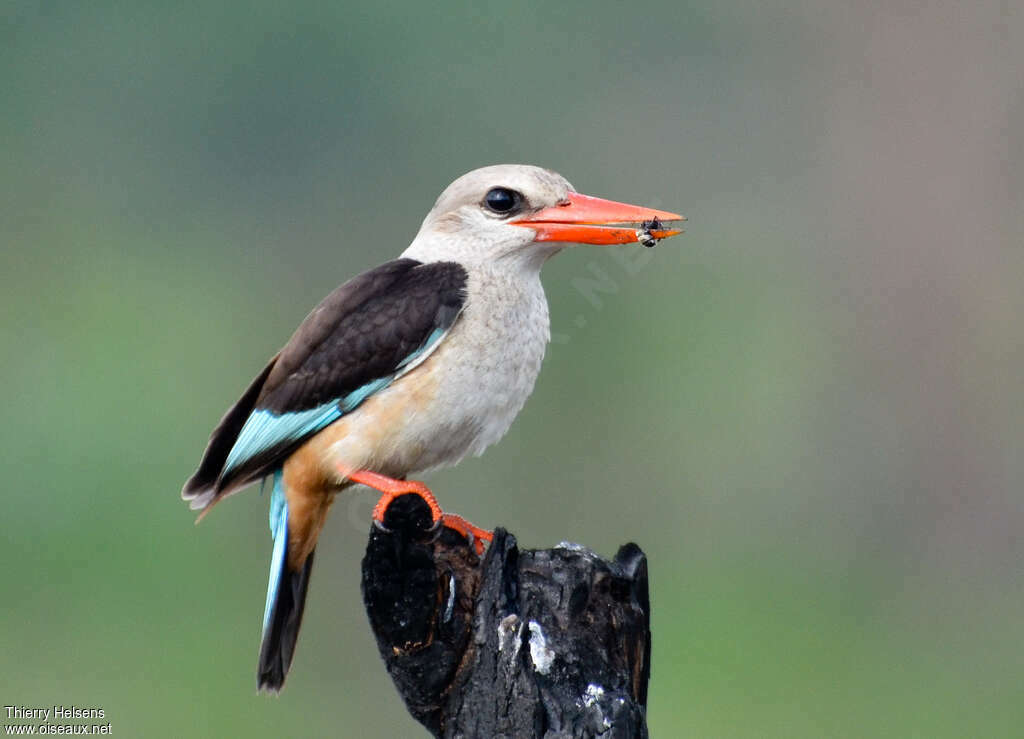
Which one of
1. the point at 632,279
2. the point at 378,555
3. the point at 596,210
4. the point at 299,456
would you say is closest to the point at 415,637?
the point at 378,555

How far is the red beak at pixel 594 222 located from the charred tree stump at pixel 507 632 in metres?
0.91

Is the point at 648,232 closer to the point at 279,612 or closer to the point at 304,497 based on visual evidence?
the point at 304,497

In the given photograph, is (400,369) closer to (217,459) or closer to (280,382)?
(280,382)

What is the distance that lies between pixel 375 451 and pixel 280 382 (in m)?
0.33

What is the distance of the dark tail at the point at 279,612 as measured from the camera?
404cm

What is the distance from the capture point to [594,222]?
398 centimetres

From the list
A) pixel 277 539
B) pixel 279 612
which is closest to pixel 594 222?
pixel 277 539

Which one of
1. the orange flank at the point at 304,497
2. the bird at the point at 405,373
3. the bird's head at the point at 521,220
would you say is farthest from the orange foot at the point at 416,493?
the bird's head at the point at 521,220

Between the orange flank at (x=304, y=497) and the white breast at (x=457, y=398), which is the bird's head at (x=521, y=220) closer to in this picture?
the white breast at (x=457, y=398)

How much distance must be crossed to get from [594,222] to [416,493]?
3.01 ft

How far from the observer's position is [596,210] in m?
4.00

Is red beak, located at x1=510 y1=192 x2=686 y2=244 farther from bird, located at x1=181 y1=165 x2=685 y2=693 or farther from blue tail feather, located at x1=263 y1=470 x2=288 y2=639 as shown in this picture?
blue tail feather, located at x1=263 y1=470 x2=288 y2=639

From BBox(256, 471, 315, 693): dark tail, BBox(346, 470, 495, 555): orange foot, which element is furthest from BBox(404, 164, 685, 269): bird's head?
BBox(256, 471, 315, 693): dark tail

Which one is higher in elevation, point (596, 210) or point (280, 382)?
point (596, 210)
